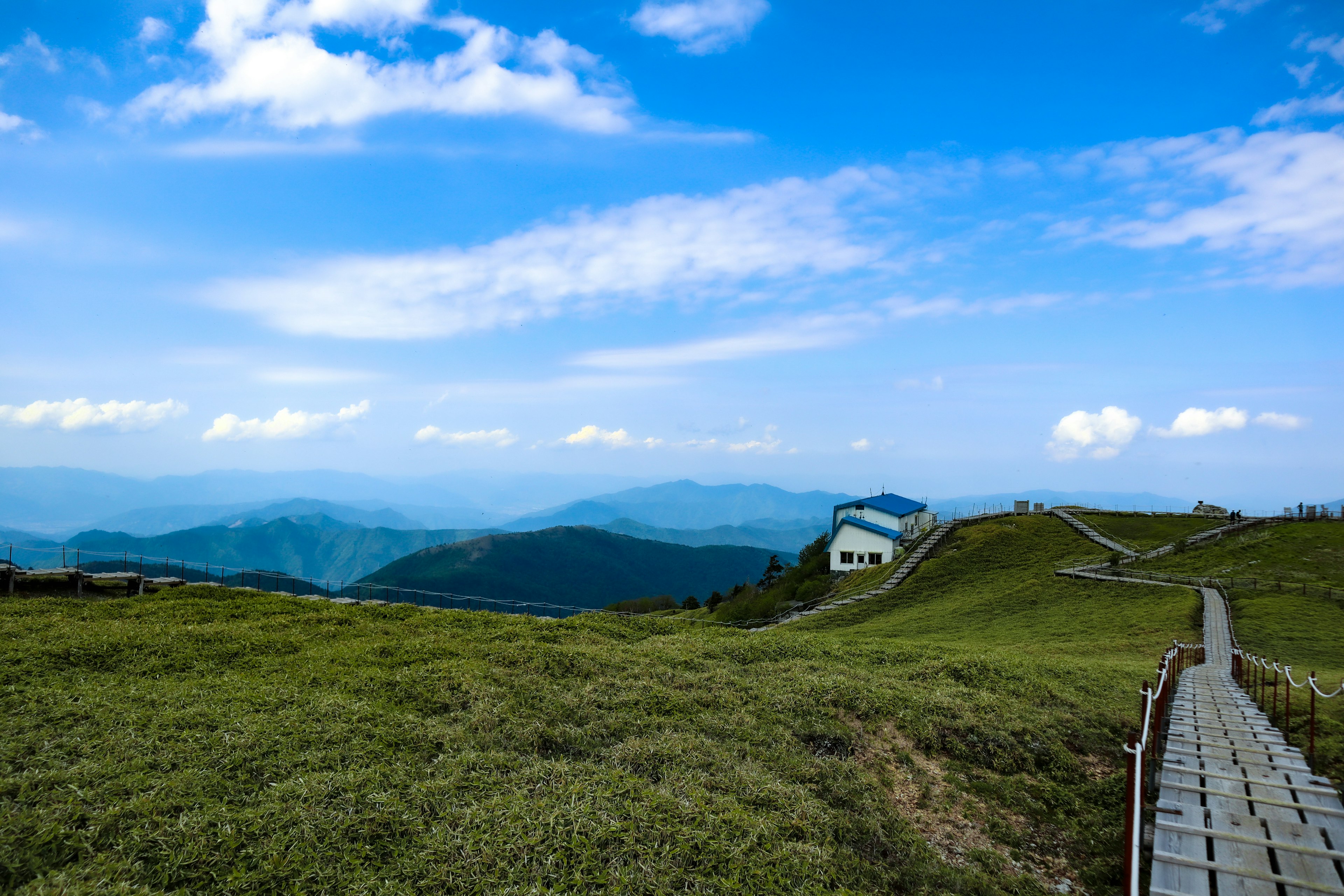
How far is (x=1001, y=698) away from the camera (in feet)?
53.2

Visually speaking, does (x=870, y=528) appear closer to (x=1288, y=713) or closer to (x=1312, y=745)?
(x=1288, y=713)

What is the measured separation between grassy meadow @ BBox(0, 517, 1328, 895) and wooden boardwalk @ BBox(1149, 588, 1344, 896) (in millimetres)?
1813

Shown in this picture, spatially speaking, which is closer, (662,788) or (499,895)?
(499,895)

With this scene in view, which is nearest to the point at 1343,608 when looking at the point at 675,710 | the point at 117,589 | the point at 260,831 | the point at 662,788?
the point at 675,710

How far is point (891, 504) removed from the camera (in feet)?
250

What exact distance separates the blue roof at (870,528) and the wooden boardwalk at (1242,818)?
56.0m

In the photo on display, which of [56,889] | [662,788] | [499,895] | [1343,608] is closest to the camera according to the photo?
[56,889]

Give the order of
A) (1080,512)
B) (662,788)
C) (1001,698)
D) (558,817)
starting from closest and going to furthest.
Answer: (558,817), (662,788), (1001,698), (1080,512)

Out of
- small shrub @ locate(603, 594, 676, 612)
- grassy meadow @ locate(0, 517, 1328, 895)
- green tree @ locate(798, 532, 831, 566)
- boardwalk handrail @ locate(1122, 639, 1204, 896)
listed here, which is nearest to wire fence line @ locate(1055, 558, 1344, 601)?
grassy meadow @ locate(0, 517, 1328, 895)

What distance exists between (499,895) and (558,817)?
157 cm

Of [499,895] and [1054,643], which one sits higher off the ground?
[499,895]

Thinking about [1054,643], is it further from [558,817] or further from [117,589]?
[117,589]

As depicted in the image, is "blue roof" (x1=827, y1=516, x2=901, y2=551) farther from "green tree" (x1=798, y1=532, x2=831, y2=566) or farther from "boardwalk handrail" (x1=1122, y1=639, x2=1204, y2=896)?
"boardwalk handrail" (x1=1122, y1=639, x2=1204, y2=896)

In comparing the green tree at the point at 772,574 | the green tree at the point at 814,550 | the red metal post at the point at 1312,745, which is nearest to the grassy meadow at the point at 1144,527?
the green tree at the point at 814,550
